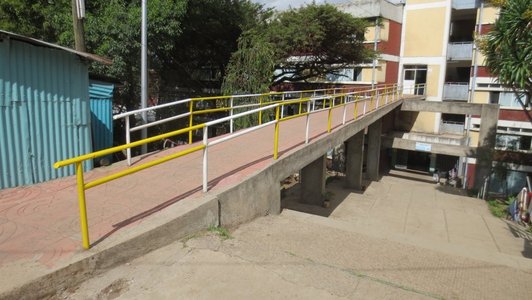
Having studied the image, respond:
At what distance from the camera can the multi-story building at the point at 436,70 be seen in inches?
897

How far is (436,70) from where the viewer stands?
25.2m

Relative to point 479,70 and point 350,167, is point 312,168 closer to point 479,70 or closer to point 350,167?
point 350,167

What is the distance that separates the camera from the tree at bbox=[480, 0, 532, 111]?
36.4ft

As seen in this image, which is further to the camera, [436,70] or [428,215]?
[436,70]

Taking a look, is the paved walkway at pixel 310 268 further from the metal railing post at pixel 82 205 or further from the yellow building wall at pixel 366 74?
the yellow building wall at pixel 366 74

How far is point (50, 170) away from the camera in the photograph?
5.73 meters

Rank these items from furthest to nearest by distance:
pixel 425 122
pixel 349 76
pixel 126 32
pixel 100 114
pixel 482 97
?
pixel 349 76, pixel 425 122, pixel 482 97, pixel 126 32, pixel 100 114

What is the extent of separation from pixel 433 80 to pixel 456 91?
1599 mm

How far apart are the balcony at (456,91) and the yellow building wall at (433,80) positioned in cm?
54

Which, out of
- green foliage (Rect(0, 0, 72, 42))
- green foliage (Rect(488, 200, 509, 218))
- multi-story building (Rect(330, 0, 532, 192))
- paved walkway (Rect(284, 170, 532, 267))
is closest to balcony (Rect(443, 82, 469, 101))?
multi-story building (Rect(330, 0, 532, 192))

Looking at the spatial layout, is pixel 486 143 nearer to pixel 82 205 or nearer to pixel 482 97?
pixel 482 97

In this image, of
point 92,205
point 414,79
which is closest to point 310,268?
point 92,205

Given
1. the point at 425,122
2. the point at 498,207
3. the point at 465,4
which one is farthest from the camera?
the point at 425,122

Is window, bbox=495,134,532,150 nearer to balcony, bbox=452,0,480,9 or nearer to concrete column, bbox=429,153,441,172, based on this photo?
concrete column, bbox=429,153,441,172
